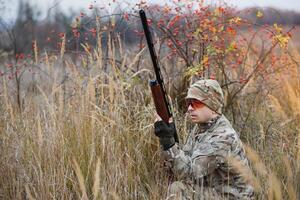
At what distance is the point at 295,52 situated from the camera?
739cm

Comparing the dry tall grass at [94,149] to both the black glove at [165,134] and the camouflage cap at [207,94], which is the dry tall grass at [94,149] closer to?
the black glove at [165,134]

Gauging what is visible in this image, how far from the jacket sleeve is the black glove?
37 mm

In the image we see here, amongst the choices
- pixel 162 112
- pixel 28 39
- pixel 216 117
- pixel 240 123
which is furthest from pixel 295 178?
pixel 28 39

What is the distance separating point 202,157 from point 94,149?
2.49 feet

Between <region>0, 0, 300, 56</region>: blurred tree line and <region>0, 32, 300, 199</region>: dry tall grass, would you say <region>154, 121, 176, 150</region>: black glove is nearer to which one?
<region>0, 32, 300, 199</region>: dry tall grass

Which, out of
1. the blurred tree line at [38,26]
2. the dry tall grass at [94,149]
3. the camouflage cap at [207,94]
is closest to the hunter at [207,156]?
the camouflage cap at [207,94]

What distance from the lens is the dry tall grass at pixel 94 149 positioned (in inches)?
151

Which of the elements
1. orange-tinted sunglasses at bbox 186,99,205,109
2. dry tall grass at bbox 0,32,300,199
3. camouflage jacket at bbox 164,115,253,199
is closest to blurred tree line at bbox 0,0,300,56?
dry tall grass at bbox 0,32,300,199

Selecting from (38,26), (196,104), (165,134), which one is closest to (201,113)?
(196,104)

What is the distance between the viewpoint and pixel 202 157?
3695 millimetres

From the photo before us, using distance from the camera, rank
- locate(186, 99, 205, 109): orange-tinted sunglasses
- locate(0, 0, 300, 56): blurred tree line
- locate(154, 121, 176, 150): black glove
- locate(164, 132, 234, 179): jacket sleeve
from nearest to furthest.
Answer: locate(164, 132, 234, 179): jacket sleeve
locate(154, 121, 176, 150): black glove
locate(186, 99, 205, 109): orange-tinted sunglasses
locate(0, 0, 300, 56): blurred tree line

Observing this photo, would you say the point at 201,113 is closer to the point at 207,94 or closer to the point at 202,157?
the point at 207,94

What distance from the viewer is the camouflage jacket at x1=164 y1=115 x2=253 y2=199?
3693mm

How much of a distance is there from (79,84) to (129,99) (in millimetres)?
532
